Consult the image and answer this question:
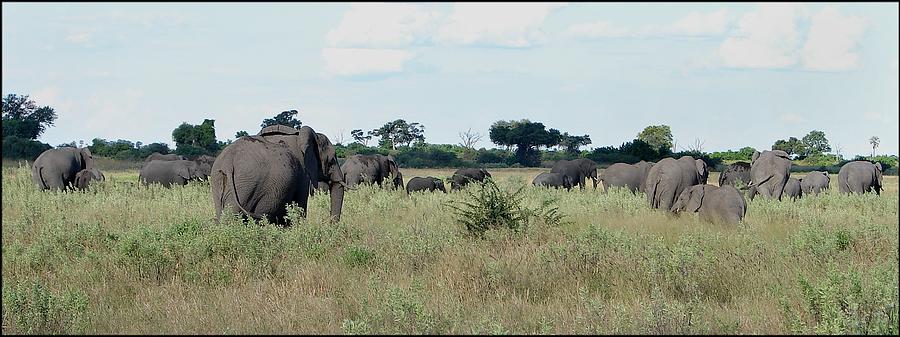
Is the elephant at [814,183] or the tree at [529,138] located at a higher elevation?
the tree at [529,138]

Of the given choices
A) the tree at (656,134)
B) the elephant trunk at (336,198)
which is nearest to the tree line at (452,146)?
the tree at (656,134)

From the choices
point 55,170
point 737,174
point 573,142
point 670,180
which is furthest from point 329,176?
point 573,142

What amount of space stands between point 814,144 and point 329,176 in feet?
179

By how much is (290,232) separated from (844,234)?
7.14 metres

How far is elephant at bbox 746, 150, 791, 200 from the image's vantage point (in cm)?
2572

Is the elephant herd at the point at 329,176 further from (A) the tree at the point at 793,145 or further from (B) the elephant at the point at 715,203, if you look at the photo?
(A) the tree at the point at 793,145

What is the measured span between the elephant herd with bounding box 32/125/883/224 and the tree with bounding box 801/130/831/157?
30.5 metres

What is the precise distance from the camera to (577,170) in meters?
36.0

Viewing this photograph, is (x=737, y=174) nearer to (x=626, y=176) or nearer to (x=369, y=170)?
(x=626, y=176)

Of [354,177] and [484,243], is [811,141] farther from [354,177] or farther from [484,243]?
[484,243]

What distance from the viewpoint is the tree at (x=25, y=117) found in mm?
51197

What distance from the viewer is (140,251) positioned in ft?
34.0

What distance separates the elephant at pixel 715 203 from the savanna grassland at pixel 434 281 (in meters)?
1.93

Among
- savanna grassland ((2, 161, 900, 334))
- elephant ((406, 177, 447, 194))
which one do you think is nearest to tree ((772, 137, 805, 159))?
elephant ((406, 177, 447, 194))
